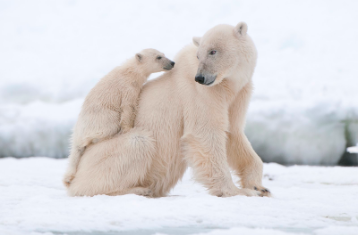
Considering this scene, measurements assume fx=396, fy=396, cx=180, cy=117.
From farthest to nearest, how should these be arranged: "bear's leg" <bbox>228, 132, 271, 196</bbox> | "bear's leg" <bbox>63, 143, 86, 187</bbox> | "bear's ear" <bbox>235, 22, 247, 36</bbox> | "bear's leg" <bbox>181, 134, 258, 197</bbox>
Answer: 1. "bear's leg" <bbox>228, 132, 271, 196</bbox>
2. "bear's leg" <bbox>63, 143, 86, 187</bbox>
3. "bear's ear" <bbox>235, 22, 247, 36</bbox>
4. "bear's leg" <bbox>181, 134, 258, 197</bbox>

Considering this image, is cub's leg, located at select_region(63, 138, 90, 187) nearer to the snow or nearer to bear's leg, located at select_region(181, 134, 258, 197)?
bear's leg, located at select_region(181, 134, 258, 197)

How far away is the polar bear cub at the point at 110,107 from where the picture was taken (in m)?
4.08

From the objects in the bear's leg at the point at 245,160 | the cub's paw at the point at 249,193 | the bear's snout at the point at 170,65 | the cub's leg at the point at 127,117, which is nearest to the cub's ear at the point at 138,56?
the bear's snout at the point at 170,65

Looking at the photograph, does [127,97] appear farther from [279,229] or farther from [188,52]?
[279,229]

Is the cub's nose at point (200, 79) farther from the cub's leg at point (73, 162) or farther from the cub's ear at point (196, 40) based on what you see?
the cub's leg at point (73, 162)

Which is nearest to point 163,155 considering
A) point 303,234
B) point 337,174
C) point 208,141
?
Answer: point 208,141

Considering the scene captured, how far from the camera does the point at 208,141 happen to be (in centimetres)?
394

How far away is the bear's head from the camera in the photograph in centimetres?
382

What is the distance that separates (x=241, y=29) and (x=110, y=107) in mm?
1577

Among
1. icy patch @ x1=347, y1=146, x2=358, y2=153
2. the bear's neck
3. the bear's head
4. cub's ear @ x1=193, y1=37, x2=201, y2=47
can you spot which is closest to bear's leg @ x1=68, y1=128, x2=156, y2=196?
the bear's neck

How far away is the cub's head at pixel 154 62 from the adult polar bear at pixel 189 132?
0.62 feet

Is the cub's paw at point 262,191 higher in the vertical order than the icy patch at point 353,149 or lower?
higher

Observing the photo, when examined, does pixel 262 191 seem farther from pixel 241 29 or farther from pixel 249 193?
pixel 241 29

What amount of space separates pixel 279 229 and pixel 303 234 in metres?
0.19
